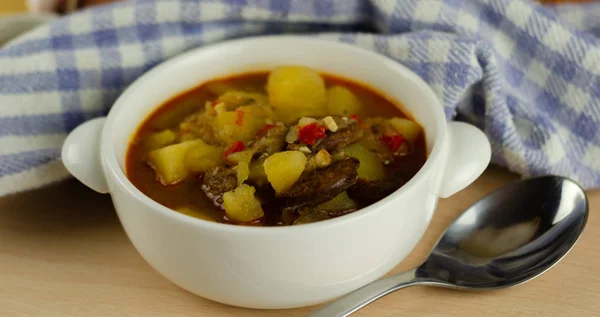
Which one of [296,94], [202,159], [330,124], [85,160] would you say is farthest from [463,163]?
[85,160]

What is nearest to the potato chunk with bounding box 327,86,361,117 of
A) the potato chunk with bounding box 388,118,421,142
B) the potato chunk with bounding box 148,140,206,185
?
the potato chunk with bounding box 388,118,421,142

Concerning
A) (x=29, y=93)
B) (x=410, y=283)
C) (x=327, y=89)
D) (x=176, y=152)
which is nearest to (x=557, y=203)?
(x=410, y=283)

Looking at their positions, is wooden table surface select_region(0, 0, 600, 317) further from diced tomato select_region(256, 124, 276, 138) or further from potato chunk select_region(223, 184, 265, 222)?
diced tomato select_region(256, 124, 276, 138)

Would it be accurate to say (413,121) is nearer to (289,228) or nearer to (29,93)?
(289,228)

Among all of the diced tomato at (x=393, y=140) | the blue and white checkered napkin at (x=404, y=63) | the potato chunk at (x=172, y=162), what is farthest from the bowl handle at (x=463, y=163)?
the potato chunk at (x=172, y=162)

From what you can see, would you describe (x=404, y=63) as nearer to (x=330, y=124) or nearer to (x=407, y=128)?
(x=407, y=128)

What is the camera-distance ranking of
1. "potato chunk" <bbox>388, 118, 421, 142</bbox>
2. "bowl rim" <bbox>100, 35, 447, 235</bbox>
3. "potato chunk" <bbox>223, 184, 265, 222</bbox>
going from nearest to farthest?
"bowl rim" <bbox>100, 35, 447, 235</bbox> < "potato chunk" <bbox>223, 184, 265, 222</bbox> < "potato chunk" <bbox>388, 118, 421, 142</bbox>
